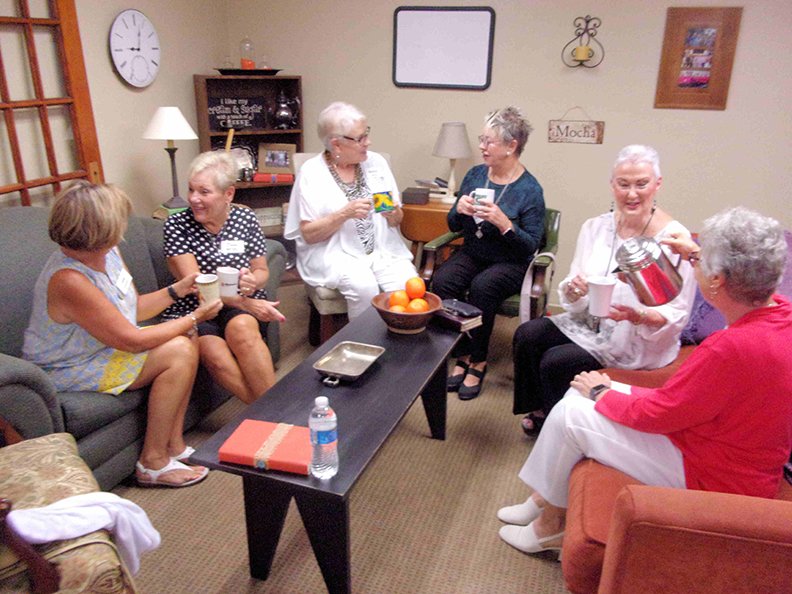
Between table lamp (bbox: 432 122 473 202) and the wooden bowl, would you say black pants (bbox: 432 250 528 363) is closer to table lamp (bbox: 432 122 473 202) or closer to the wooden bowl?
the wooden bowl

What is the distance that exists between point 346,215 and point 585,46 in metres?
1.81

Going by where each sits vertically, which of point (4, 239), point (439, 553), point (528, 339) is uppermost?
point (4, 239)

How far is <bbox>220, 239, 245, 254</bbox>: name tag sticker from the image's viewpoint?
241 centimetres

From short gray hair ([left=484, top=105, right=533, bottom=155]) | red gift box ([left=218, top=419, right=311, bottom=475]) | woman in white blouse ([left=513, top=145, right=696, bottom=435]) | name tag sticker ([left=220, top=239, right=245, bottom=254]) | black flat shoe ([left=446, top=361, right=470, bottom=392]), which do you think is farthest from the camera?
black flat shoe ([left=446, top=361, right=470, bottom=392])

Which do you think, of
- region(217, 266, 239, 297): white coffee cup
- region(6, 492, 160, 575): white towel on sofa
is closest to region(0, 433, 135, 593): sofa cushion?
region(6, 492, 160, 575): white towel on sofa

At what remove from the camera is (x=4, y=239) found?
83.5 inches

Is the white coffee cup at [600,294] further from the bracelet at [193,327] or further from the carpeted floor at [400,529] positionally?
the bracelet at [193,327]

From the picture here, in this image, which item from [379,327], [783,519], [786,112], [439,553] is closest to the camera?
[783,519]

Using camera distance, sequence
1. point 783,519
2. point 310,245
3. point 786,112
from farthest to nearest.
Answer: point 786,112
point 310,245
point 783,519

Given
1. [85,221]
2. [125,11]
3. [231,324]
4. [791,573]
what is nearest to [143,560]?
[231,324]

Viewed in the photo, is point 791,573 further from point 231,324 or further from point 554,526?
point 231,324

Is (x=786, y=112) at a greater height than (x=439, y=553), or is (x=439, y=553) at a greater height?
(x=786, y=112)

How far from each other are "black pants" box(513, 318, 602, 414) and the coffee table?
14.3 inches

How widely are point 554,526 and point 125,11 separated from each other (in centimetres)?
334
